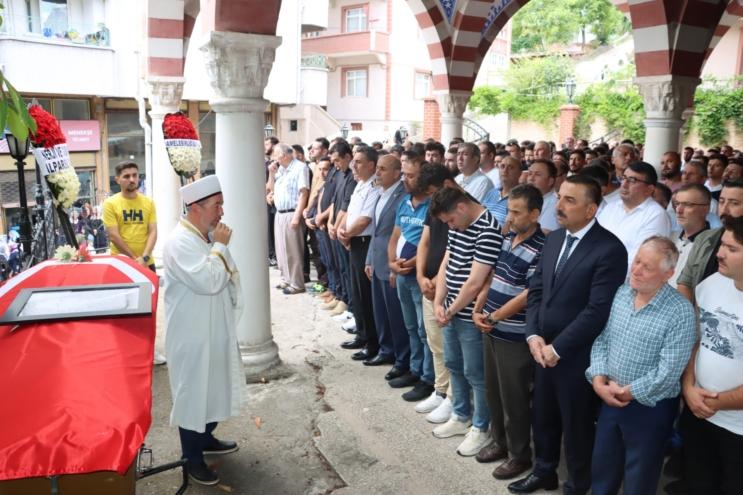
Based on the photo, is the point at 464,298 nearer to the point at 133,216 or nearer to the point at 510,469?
the point at 510,469

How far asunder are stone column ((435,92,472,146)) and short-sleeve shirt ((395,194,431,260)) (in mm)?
6486

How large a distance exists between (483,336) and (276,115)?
22121mm

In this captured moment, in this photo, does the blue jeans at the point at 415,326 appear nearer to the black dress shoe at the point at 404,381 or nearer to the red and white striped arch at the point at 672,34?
the black dress shoe at the point at 404,381

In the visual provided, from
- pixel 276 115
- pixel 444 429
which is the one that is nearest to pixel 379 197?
pixel 444 429

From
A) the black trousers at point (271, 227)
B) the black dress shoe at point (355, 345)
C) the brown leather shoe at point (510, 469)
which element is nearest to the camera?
the brown leather shoe at point (510, 469)

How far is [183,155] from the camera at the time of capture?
4820 mm

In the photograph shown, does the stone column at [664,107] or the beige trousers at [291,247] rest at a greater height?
the stone column at [664,107]

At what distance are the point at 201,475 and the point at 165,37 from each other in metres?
6.81

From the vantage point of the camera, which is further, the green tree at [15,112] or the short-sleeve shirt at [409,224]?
the short-sleeve shirt at [409,224]

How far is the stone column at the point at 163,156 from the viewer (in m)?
8.77

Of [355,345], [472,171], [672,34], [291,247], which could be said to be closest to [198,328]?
[355,345]

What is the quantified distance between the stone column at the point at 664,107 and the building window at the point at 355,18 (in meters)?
23.9

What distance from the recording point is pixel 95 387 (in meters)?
2.32

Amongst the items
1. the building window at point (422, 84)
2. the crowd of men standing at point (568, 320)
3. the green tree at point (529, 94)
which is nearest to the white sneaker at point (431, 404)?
the crowd of men standing at point (568, 320)
